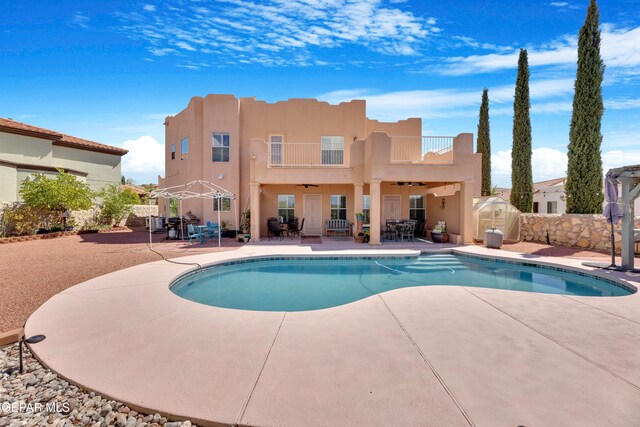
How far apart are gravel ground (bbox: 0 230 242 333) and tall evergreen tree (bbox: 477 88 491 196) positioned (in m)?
18.2

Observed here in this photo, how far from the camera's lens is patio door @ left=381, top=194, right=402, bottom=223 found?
56.0 ft

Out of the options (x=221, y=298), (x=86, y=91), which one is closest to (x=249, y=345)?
(x=221, y=298)

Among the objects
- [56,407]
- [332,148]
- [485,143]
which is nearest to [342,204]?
[332,148]

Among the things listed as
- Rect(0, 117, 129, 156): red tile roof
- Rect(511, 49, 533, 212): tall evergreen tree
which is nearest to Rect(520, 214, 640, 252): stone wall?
Rect(511, 49, 533, 212): tall evergreen tree

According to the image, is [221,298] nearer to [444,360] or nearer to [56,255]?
[444,360]

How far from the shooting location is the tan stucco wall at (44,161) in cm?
1675

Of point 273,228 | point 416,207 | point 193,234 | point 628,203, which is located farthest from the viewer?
point 416,207

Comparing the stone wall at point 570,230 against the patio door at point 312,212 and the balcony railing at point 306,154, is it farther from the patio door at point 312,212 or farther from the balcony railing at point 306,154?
the patio door at point 312,212

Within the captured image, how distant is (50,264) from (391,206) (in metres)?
14.6

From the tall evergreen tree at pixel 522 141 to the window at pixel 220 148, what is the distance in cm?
1560

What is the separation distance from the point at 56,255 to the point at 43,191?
742cm

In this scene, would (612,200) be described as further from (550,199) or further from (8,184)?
(8,184)

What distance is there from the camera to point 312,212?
16844mm

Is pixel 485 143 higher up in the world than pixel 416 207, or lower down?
higher up
